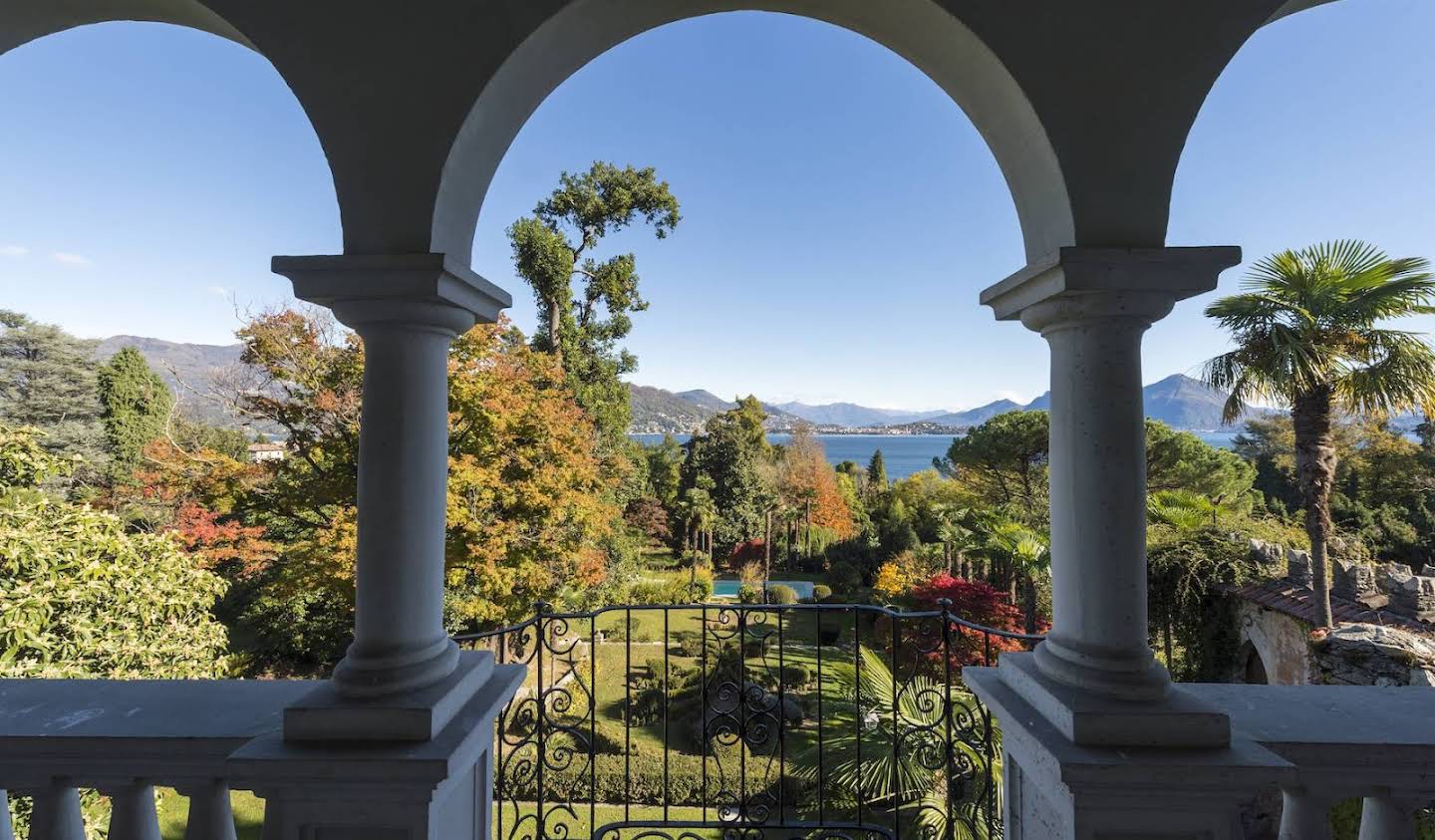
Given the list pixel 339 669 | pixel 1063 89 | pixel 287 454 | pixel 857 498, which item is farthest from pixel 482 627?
pixel 857 498

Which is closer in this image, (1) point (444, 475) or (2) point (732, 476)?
(1) point (444, 475)

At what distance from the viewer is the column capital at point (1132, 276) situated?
1.91 m

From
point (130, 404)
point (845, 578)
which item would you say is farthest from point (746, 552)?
point (130, 404)

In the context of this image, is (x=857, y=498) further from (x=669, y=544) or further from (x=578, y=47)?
(x=578, y=47)

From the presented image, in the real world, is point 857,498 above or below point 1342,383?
below

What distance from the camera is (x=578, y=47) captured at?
239 cm

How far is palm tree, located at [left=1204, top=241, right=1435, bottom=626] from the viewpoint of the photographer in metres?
8.21

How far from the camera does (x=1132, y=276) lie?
1.92 m

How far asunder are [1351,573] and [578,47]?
13.7m

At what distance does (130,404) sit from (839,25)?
25.8 m

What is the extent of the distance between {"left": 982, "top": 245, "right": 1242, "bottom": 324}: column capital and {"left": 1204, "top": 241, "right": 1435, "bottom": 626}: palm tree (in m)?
9.43

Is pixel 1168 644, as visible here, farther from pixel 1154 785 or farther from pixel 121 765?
pixel 121 765

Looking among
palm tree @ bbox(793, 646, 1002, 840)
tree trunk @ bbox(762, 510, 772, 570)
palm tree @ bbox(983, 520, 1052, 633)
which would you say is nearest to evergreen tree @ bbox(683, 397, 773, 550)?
tree trunk @ bbox(762, 510, 772, 570)

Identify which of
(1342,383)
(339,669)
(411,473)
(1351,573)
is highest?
(1342,383)
